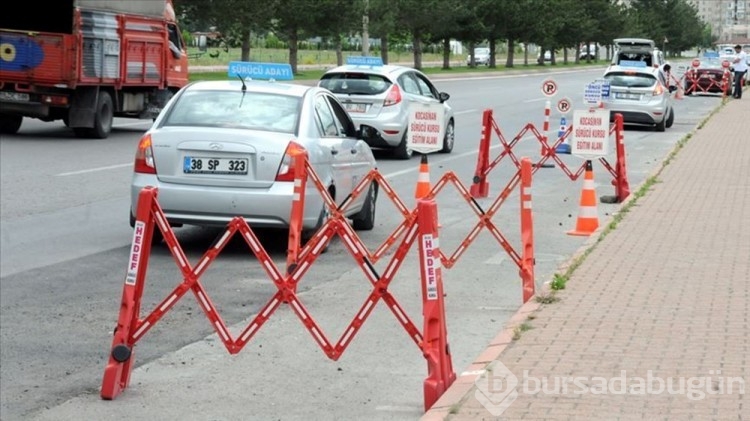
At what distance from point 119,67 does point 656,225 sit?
595 inches

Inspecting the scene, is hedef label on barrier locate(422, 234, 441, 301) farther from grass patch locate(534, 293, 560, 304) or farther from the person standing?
the person standing

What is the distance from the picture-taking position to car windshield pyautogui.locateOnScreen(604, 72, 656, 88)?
105 feet

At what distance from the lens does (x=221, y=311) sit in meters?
9.99

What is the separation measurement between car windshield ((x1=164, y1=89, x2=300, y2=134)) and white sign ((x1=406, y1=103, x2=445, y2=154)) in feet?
8.11

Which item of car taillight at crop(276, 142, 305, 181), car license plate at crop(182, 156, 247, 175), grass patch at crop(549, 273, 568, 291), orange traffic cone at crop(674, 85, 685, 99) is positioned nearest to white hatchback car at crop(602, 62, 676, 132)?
car taillight at crop(276, 142, 305, 181)

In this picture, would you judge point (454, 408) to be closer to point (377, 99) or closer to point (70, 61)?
point (377, 99)

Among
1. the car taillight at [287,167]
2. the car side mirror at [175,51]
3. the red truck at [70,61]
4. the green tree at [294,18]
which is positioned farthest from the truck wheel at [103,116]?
the green tree at [294,18]

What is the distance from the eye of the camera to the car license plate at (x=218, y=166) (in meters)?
12.1

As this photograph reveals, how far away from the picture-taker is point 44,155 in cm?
2197

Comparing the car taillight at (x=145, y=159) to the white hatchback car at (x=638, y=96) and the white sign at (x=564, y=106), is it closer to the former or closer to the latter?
the white sign at (x=564, y=106)

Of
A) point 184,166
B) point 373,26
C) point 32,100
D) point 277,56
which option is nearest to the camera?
point 184,166

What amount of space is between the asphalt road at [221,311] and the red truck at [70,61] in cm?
697

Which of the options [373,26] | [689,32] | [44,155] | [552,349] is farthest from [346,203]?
[689,32]

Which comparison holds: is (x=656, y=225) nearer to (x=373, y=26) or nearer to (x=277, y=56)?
(x=373, y=26)
